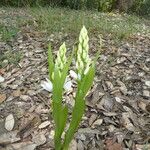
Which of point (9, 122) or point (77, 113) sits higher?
point (77, 113)

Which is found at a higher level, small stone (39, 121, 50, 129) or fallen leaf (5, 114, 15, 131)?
small stone (39, 121, 50, 129)

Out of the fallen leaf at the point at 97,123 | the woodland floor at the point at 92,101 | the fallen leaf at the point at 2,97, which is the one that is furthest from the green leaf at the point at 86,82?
the fallen leaf at the point at 2,97

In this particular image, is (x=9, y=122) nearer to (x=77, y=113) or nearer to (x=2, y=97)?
(x=2, y=97)

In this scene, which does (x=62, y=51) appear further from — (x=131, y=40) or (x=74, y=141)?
(x=131, y=40)

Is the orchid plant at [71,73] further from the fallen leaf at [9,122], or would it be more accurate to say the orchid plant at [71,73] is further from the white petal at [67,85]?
the fallen leaf at [9,122]

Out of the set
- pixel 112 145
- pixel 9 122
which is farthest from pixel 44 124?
pixel 112 145

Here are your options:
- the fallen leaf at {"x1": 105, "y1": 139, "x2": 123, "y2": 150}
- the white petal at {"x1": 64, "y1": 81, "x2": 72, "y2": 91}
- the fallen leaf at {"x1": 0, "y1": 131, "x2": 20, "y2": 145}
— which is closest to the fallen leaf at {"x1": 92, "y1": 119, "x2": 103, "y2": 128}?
the fallen leaf at {"x1": 105, "y1": 139, "x2": 123, "y2": 150}

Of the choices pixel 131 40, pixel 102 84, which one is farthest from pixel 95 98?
pixel 131 40

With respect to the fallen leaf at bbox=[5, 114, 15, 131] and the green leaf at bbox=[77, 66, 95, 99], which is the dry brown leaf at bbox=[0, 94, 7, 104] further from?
the green leaf at bbox=[77, 66, 95, 99]

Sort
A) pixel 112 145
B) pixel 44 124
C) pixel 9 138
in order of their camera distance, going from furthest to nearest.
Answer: pixel 44 124 → pixel 9 138 → pixel 112 145
